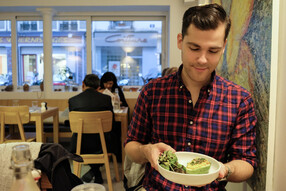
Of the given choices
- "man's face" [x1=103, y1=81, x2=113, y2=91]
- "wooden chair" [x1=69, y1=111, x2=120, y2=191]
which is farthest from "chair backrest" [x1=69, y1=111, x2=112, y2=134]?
"man's face" [x1=103, y1=81, x2=113, y2=91]

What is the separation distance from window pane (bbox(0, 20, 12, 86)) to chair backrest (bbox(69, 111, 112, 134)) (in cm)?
376

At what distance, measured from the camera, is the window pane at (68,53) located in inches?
210

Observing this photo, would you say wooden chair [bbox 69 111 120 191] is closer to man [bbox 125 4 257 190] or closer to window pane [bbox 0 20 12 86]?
man [bbox 125 4 257 190]

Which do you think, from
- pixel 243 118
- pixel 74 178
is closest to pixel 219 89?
pixel 243 118

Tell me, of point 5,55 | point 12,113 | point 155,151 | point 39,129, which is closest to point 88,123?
point 39,129

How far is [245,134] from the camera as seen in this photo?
111 cm

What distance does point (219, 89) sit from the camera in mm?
1195

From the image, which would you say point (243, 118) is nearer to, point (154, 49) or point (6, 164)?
point (6, 164)

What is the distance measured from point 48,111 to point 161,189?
2606mm

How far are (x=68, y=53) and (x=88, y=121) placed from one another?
10.8 ft

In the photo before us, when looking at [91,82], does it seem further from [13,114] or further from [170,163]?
[170,163]

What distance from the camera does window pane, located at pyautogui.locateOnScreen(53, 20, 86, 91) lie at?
17.5 ft

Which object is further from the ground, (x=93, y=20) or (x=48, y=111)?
(x=93, y=20)

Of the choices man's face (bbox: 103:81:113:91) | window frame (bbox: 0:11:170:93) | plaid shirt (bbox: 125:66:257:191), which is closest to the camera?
plaid shirt (bbox: 125:66:257:191)
